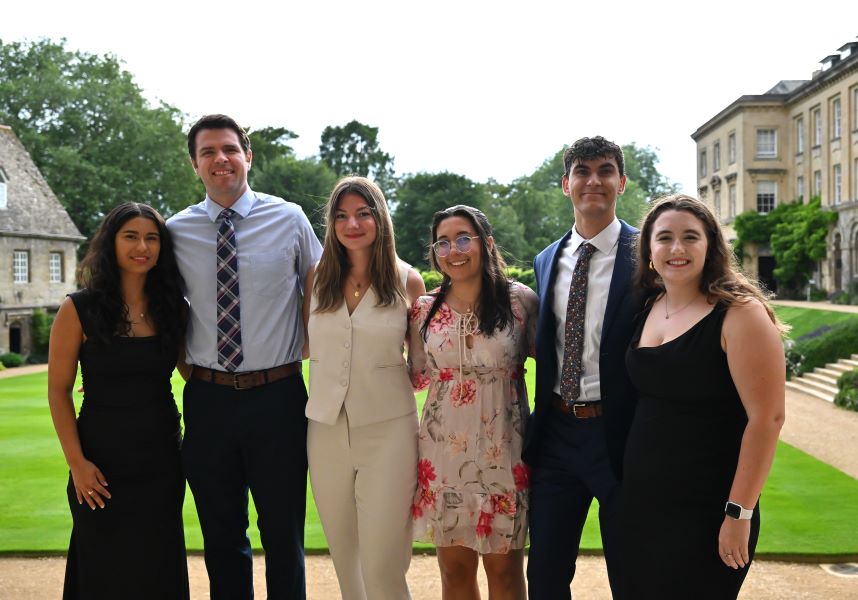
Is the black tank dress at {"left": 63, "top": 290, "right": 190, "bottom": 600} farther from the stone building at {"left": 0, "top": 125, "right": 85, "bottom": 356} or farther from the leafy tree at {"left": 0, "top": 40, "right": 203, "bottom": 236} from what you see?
the leafy tree at {"left": 0, "top": 40, "right": 203, "bottom": 236}

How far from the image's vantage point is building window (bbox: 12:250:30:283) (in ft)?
108

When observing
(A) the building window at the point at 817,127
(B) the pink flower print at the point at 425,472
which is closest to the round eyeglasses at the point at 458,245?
(B) the pink flower print at the point at 425,472

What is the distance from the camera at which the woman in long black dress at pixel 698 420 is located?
310cm

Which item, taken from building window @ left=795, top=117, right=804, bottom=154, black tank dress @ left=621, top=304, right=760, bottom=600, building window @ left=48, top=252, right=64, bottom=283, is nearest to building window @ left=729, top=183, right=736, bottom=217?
building window @ left=795, top=117, right=804, bottom=154

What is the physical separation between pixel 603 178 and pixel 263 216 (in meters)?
2.09

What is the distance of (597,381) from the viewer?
4000 millimetres

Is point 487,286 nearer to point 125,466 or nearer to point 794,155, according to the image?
point 125,466

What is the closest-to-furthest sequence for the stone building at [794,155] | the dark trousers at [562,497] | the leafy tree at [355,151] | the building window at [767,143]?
the dark trousers at [562,497] < the stone building at [794,155] < the building window at [767,143] < the leafy tree at [355,151]

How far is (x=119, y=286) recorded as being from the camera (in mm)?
4363

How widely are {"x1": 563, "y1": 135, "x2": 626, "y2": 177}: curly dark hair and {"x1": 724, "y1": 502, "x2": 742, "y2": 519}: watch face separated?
186cm

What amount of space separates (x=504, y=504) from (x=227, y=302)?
6.52 feet

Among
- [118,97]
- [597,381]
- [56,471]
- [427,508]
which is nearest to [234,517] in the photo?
[427,508]

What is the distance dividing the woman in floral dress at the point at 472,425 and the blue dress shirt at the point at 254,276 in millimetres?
906

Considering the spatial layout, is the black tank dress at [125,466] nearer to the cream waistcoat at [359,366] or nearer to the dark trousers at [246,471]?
the dark trousers at [246,471]
